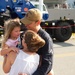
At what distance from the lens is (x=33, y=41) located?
2.81m

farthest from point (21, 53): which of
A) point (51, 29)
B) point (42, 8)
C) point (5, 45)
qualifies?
point (42, 8)

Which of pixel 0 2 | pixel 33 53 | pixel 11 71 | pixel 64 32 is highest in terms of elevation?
pixel 33 53

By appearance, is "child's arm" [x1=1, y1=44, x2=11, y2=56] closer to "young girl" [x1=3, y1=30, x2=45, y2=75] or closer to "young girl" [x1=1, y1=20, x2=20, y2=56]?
"young girl" [x1=1, y1=20, x2=20, y2=56]

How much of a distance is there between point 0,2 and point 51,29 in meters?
3.04

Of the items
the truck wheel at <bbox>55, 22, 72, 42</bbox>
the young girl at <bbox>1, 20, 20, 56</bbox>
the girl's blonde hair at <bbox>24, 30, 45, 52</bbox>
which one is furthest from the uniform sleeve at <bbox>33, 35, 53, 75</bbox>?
the truck wheel at <bbox>55, 22, 72, 42</bbox>

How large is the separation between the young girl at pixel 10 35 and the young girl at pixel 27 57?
0.26 metres

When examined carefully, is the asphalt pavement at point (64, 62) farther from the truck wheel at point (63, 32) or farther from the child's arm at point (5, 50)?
the child's arm at point (5, 50)

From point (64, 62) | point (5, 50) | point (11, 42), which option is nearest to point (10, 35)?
point (11, 42)

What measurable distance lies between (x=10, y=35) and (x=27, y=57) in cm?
56

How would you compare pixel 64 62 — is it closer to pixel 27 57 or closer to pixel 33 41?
pixel 27 57

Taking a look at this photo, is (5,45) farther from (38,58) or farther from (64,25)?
(64,25)

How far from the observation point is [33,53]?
296cm

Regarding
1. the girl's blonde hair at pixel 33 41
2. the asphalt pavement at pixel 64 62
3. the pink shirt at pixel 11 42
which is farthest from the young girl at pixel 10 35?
the asphalt pavement at pixel 64 62

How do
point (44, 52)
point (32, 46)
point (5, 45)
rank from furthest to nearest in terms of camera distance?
point (5, 45)
point (44, 52)
point (32, 46)
